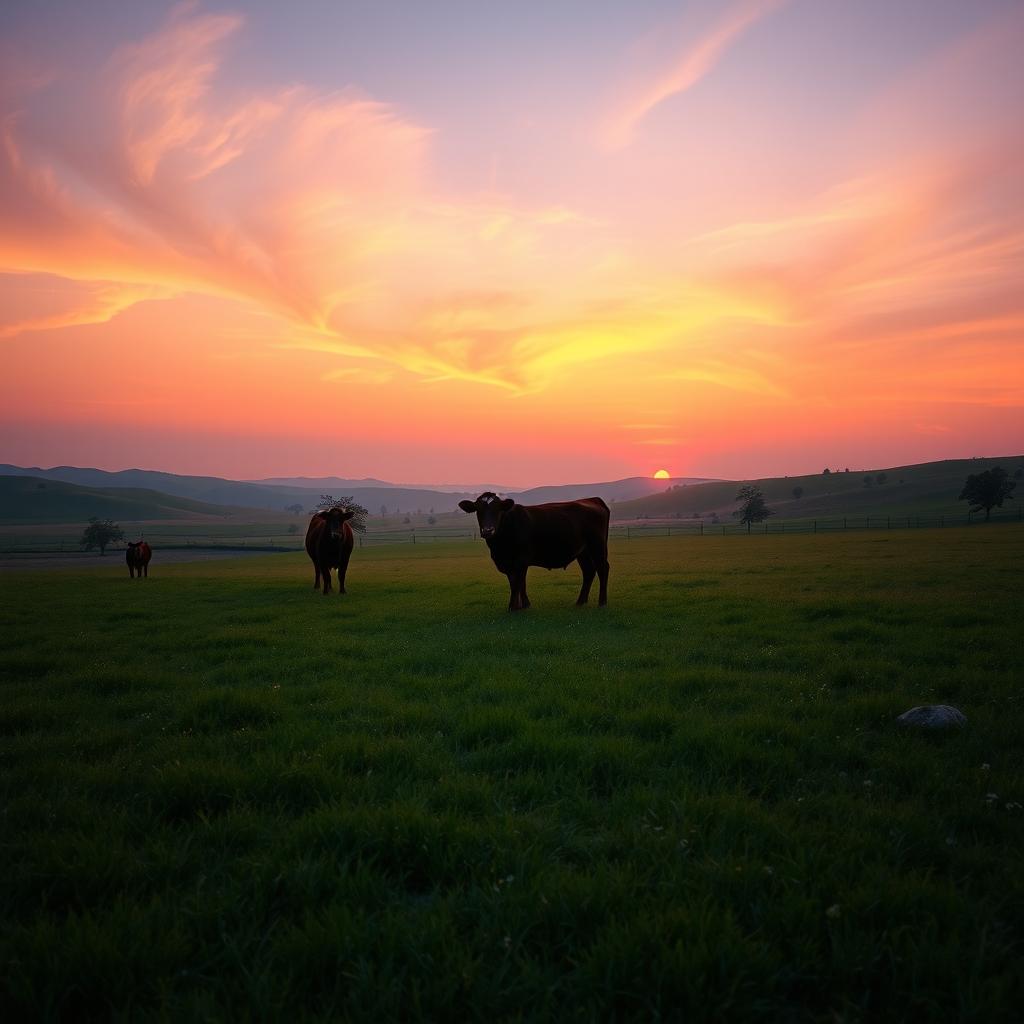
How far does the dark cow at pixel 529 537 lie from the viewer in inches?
549

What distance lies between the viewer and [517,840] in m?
3.81

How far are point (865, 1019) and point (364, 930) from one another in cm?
228

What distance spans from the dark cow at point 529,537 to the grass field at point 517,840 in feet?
17.7

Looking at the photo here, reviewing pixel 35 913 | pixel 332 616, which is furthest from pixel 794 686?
pixel 332 616

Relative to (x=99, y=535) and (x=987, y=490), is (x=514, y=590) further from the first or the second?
(x=987, y=490)

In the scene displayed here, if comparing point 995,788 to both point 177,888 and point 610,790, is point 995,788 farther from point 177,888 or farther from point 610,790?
point 177,888

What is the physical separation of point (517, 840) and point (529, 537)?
10.6 m

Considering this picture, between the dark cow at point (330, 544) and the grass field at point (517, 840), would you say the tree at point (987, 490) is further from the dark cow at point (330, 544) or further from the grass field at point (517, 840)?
the grass field at point (517, 840)

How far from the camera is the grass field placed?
9.03ft

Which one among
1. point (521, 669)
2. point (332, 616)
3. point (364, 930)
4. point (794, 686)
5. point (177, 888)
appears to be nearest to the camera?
point (364, 930)

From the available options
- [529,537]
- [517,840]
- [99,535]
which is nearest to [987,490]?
[529,537]

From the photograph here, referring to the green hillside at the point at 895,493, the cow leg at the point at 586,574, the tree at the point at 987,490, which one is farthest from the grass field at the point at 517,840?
the green hillside at the point at 895,493

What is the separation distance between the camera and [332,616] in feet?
46.6

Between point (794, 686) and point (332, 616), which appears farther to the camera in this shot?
point (332, 616)
